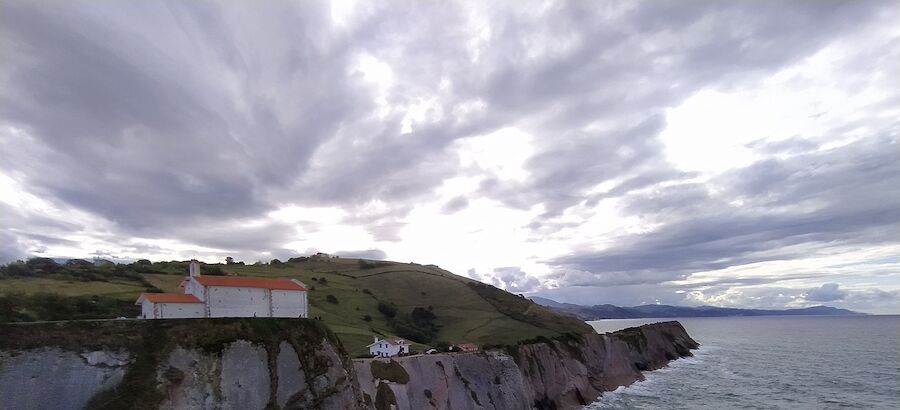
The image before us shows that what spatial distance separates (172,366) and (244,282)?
14.4 meters

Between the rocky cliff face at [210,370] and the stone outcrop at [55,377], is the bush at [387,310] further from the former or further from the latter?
the stone outcrop at [55,377]

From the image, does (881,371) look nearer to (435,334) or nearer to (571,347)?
(571,347)

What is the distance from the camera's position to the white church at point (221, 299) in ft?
133

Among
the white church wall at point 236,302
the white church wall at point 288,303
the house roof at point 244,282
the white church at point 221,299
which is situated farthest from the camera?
the white church wall at point 288,303

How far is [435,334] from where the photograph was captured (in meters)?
111

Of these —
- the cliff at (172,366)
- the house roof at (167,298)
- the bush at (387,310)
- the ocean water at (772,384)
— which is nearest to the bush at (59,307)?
the house roof at (167,298)

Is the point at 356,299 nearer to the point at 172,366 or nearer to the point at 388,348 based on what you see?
the point at 388,348

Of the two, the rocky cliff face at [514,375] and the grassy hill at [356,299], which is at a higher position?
the grassy hill at [356,299]

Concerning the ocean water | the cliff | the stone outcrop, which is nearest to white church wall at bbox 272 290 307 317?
the cliff

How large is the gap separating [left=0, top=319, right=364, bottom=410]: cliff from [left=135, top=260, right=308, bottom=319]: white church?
856cm

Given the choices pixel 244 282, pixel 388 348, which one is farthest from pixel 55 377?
pixel 388 348

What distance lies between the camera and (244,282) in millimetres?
44500

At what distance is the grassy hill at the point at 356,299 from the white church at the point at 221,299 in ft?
71.7

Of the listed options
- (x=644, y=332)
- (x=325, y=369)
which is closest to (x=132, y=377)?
(x=325, y=369)
